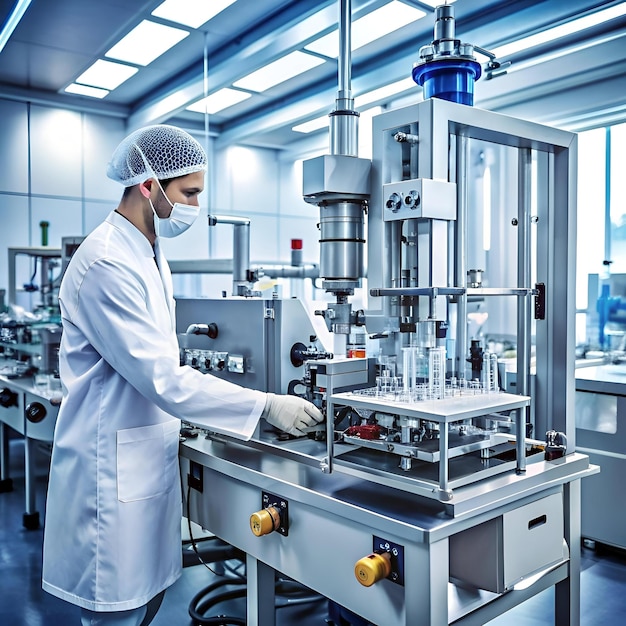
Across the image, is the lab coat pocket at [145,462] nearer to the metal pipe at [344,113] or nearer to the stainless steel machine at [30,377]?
the metal pipe at [344,113]

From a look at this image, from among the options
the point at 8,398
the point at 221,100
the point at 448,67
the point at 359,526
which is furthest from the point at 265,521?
the point at 221,100

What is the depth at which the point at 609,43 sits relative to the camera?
3.00m

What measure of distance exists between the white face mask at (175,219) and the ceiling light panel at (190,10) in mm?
2185

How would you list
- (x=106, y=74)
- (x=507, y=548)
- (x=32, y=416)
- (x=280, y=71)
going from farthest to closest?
(x=106, y=74) < (x=280, y=71) < (x=32, y=416) < (x=507, y=548)

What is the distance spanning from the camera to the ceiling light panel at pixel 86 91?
15.7 ft

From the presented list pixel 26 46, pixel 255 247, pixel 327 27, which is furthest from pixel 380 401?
pixel 255 247

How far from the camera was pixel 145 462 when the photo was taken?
1.35 m

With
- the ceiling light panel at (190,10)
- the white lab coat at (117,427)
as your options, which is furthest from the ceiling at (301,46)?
the white lab coat at (117,427)

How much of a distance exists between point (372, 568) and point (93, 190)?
16.4 feet

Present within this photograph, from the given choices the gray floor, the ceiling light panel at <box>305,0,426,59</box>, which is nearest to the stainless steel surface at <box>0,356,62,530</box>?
the gray floor

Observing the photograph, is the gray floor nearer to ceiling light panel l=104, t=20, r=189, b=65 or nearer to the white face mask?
the white face mask

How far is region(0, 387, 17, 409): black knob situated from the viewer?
120 inches

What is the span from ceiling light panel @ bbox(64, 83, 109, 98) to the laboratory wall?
278 mm

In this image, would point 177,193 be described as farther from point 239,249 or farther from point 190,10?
point 190,10
